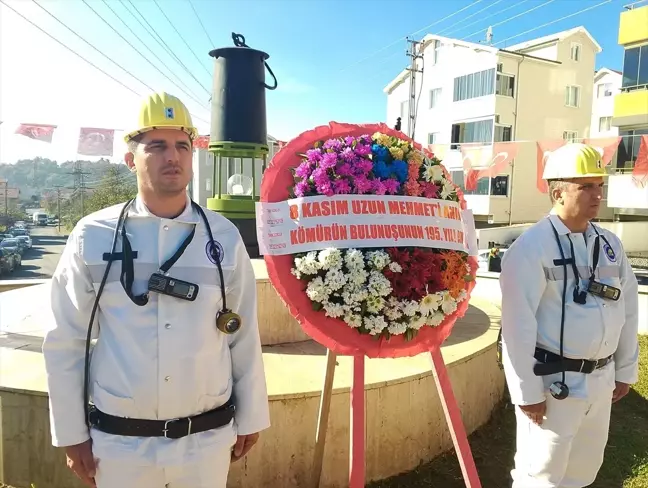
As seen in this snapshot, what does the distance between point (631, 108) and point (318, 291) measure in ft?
73.1

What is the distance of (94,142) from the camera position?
11.5 m

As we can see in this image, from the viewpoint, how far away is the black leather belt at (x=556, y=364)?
2.25m

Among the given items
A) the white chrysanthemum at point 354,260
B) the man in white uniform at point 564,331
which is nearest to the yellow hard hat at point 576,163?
the man in white uniform at point 564,331

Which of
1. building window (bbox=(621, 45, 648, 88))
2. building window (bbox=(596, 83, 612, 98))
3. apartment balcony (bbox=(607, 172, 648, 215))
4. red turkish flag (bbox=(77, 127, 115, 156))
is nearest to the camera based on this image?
red turkish flag (bbox=(77, 127, 115, 156))

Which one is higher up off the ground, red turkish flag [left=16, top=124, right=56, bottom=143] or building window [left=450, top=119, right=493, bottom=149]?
building window [left=450, top=119, right=493, bottom=149]

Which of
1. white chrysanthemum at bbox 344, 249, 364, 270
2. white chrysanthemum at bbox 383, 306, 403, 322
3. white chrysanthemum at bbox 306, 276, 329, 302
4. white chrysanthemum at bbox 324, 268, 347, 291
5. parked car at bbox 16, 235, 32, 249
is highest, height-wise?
white chrysanthemum at bbox 344, 249, 364, 270

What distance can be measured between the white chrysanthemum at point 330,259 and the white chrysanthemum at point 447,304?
0.55m

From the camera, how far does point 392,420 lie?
319cm

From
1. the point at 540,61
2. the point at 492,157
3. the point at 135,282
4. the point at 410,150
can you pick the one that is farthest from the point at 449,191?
the point at 540,61

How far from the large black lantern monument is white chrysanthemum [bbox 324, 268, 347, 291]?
362 centimetres

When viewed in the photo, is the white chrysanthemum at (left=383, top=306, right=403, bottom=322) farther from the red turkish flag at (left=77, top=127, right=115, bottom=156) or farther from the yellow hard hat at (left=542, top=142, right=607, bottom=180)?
the red turkish flag at (left=77, top=127, right=115, bottom=156)

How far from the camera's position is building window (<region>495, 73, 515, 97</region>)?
1044 inches

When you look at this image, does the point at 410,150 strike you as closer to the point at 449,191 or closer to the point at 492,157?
the point at 449,191

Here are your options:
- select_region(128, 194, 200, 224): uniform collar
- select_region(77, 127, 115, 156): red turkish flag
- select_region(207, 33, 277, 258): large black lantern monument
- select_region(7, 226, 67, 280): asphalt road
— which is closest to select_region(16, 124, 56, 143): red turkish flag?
select_region(77, 127, 115, 156): red turkish flag
